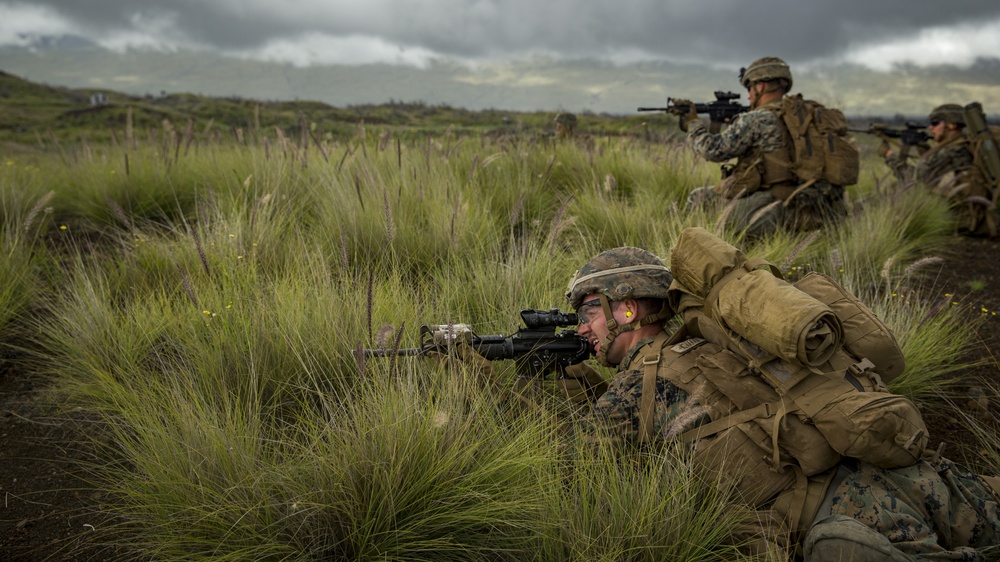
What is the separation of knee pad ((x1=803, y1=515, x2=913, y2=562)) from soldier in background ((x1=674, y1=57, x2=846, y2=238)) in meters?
5.33

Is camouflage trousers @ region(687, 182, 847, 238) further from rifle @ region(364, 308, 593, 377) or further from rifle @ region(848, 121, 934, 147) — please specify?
A: rifle @ region(848, 121, 934, 147)

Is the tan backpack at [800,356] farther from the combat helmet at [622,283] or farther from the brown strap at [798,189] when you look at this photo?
the brown strap at [798,189]

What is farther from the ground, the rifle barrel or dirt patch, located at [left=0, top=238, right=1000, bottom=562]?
the rifle barrel

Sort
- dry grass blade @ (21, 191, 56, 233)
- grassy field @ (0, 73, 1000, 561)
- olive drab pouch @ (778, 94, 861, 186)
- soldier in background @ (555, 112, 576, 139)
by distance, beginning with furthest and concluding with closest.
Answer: soldier in background @ (555, 112, 576, 139), olive drab pouch @ (778, 94, 861, 186), dry grass blade @ (21, 191, 56, 233), grassy field @ (0, 73, 1000, 561)

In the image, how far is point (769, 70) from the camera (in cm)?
736

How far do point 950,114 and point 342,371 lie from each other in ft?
36.0

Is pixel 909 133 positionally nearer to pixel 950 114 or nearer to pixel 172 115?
pixel 950 114

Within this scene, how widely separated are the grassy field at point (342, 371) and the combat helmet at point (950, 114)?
3.89 m

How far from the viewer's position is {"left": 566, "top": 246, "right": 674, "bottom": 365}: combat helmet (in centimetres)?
310

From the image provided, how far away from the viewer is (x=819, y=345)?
2396 millimetres

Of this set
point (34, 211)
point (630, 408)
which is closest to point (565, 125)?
point (34, 211)

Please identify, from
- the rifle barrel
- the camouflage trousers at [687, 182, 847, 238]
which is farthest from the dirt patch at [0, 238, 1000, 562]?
the camouflage trousers at [687, 182, 847, 238]

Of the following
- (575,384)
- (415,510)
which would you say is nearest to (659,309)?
(575,384)

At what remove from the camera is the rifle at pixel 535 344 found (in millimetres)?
3203
